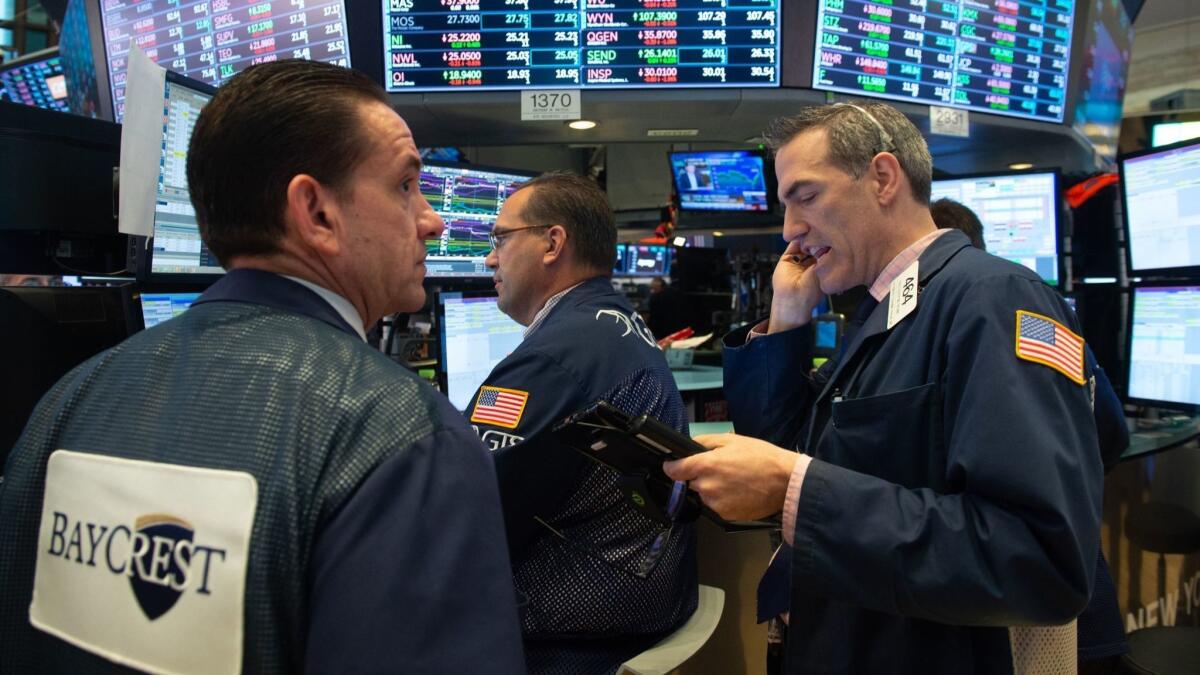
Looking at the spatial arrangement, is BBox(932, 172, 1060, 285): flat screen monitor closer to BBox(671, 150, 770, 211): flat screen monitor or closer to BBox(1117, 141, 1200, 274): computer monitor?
BBox(1117, 141, 1200, 274): computer monitor

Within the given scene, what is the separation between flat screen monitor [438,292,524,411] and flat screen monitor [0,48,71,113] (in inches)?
113

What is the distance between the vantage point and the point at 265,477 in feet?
2.08

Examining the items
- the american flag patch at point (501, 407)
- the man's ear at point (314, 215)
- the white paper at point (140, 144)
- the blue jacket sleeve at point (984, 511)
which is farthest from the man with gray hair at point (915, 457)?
the white paper at point (140, 144)

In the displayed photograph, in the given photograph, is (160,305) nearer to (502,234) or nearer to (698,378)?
(502,234)

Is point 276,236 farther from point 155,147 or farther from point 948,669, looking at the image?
point 948,669

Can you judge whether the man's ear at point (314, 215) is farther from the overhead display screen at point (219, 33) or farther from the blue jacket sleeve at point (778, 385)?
the overhead display screen at point (219, 33)

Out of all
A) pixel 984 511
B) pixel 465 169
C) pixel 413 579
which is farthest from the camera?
pixel 465 169

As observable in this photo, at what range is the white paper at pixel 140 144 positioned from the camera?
139cm

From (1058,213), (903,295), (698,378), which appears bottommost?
(698,378)

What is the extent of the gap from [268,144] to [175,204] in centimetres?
93

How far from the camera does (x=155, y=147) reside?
1459mm

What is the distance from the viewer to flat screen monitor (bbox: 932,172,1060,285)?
10.2ft

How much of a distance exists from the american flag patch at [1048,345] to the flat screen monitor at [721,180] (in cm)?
332

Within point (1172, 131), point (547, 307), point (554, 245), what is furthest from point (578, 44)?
point (1172, 131)
